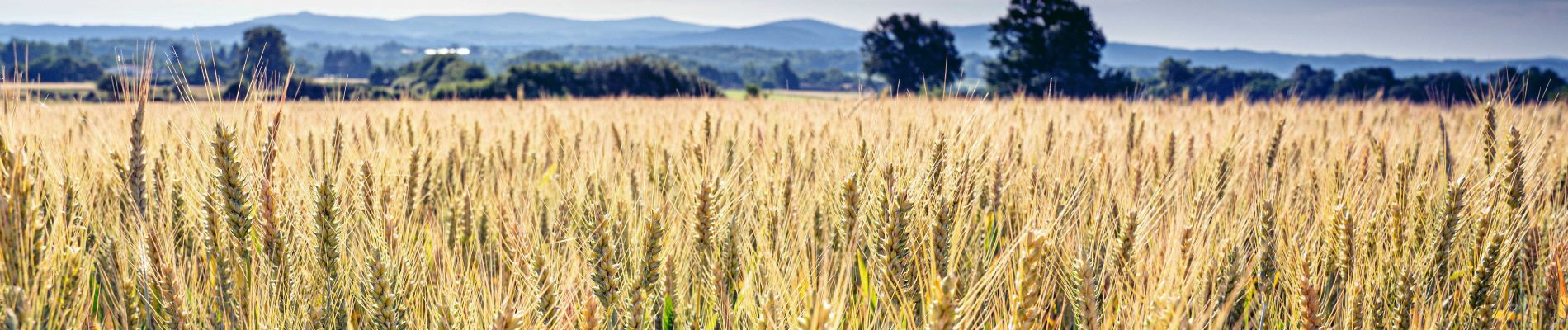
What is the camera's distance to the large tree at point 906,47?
1848 inches

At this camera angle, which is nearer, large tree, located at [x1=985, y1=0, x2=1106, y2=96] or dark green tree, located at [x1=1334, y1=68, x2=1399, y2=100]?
large tree, located at [x1=985, y1=0, x2=1106, y2=96]

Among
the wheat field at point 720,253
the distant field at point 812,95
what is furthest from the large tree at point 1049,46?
the wheat field at point 720,253

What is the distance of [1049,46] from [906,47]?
414 inches

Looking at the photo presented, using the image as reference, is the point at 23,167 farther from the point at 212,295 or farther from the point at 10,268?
the point at 212,295

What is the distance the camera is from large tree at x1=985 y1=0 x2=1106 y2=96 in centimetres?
3806

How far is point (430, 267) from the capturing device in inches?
77.7

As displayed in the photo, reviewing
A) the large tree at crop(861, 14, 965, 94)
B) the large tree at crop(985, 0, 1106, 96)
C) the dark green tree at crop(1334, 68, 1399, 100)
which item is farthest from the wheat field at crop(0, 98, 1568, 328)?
the dark green tree at crop(1334, 68, 1399, 100)

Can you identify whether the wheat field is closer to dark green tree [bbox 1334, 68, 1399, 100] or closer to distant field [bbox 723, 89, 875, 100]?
distant field [bbox 723, 89, 875, 100]

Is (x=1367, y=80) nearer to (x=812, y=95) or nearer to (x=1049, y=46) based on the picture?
(x=1049, y=46)

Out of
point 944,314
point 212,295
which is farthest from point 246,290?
point 944,314

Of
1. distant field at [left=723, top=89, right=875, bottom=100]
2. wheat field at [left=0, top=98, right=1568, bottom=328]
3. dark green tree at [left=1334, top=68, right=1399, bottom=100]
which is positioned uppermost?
dark green tree at [left=1334, top=68, right=1399, bottom=100]

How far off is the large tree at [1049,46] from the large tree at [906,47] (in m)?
6.89

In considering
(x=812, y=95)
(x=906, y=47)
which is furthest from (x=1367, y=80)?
(x=812, y=95)

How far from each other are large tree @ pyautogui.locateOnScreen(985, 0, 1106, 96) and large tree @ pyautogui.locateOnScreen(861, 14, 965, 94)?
689 cm
